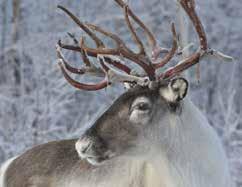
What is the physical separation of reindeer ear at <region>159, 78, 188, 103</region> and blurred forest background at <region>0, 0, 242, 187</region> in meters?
7.35

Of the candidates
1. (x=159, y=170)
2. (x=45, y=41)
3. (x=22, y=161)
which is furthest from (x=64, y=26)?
(x=159, y=170)

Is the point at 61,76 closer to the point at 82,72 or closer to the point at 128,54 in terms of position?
the point at 82,72

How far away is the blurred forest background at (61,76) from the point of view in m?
12.5

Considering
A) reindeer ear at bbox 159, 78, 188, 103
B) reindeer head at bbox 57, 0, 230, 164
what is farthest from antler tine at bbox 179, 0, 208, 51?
reindeer ear at bbox 159, 78, 188, 103

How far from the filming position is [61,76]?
508 inches

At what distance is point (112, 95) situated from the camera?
14219mm

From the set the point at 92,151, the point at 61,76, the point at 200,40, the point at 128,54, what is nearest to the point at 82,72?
the point at 128,54

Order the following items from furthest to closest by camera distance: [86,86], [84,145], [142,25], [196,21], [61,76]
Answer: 1. [61,76]
2. [142,25]
3. [86,86]
4. [196,21]
5. [84,145]

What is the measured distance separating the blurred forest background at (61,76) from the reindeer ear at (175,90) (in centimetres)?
735

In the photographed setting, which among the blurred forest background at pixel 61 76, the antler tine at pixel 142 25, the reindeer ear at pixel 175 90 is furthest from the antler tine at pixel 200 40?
the blurred forest background at pixel 61 76

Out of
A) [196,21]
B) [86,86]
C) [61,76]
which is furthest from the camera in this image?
[61,76]

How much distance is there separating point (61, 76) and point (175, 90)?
29.4ft

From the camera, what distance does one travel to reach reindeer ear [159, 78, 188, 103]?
4016mm

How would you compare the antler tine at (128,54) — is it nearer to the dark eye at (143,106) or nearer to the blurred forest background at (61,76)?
the dark eye at (143,106)
